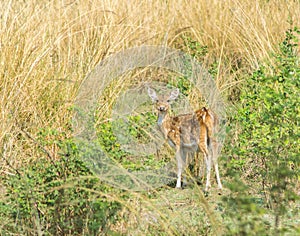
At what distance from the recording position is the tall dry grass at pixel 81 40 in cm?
680

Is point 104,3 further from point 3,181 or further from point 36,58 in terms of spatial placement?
point 3,181

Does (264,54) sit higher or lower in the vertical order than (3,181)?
higher

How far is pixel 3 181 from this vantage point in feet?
19.2

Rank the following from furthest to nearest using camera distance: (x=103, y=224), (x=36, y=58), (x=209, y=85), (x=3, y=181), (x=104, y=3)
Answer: (x=104, y=3) < (x=209, y=85) < (x=36, y=58) < (x=3, y=181) < (x=103, y=224)

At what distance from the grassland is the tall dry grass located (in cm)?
1

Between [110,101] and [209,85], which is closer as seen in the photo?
[110,101]

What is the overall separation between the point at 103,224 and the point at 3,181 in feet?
3.99

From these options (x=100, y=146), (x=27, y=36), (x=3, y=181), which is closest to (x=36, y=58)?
(x=27, y=36)

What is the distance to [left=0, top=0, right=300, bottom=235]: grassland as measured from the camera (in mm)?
5402

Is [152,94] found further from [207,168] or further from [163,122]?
[207,168]

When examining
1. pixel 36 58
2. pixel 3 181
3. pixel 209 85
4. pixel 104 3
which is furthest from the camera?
pixel 104 3

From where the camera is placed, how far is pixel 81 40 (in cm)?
820

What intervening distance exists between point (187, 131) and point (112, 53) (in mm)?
1325

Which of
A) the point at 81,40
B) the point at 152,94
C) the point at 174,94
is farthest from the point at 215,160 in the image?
the point at 81,40
